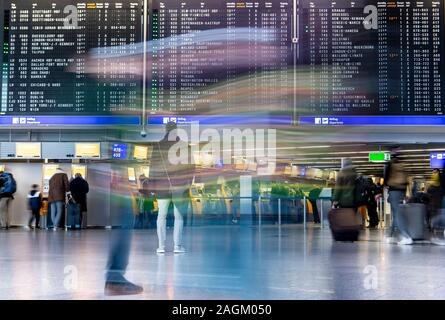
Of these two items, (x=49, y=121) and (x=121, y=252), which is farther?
(x=49, y=121)

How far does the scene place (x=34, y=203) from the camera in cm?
1627

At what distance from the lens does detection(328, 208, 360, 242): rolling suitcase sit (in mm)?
11281

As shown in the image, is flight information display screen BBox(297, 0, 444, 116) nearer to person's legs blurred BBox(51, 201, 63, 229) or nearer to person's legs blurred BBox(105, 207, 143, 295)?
person's legs blurred BBox(105, 207, 143, 295)

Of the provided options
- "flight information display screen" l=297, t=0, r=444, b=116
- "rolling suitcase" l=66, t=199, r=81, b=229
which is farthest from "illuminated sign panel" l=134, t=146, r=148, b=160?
"rolling suitcase" l=66, t=199, r=81, b=229

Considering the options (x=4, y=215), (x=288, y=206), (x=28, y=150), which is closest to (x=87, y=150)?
(x=28, y=150)

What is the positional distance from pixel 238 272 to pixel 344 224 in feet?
18.3

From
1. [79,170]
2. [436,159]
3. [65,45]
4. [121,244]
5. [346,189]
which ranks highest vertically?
[65,45]

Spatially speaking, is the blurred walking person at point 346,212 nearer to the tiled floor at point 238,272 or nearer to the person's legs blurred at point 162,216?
the tiled floor at point 238,272

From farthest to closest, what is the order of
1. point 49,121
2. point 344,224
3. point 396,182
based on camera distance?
point 344,224 < point 396,182 < point 49,121

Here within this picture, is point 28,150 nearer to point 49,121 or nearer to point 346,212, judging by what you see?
point 346,212

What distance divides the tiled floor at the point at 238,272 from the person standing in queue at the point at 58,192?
5.49 metres

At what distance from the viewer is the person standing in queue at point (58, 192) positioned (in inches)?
599
